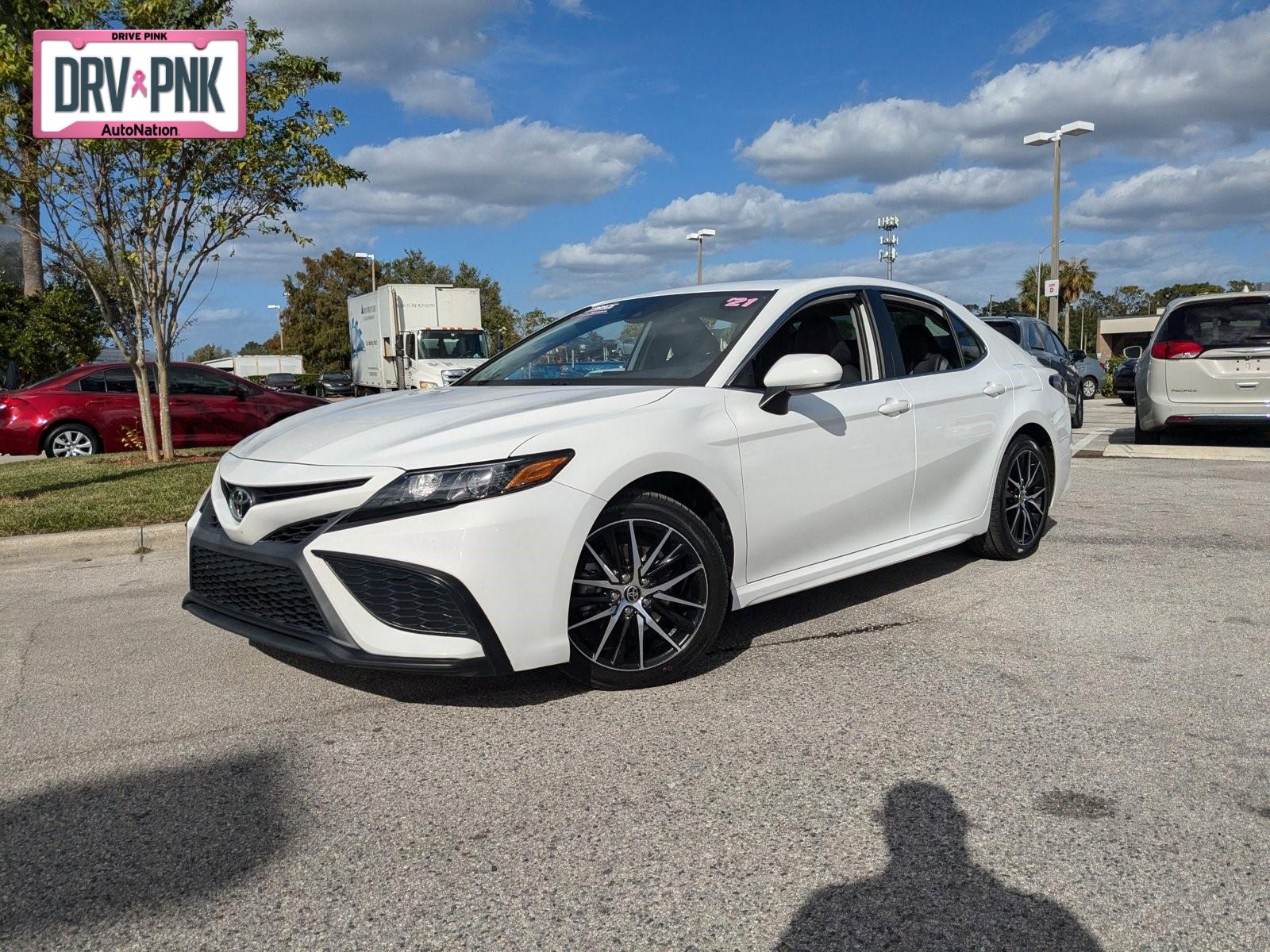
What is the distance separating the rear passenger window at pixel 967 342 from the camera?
19.1 ft

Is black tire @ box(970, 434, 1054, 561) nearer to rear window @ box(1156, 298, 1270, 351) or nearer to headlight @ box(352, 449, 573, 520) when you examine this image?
headlight @ box(352, 449, 573, 520)

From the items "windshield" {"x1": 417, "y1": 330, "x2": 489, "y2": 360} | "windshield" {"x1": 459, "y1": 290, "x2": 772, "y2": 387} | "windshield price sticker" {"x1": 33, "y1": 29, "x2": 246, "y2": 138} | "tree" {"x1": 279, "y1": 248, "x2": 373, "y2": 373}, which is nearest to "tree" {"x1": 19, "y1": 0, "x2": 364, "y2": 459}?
"windshield price sticker" {"x1": 33, "y1": 29, "x2": 246, "y2": 138}

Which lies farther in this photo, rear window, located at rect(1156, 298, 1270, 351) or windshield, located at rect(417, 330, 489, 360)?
windshield, located at rect(417, 330, 489, 360)

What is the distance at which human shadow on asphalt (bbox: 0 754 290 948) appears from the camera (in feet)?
8.31

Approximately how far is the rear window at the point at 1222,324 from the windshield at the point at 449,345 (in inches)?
720

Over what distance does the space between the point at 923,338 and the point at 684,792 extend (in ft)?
10.7

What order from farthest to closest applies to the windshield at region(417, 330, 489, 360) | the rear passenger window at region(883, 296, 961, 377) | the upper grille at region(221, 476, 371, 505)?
the windshield at region(417, 330, 489, 360)
the rear passenger window at region(883, 296, 961, 377)
the upper grille at region(221, 476, 371, 505)

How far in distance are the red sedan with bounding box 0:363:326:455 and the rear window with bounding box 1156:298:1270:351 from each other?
35.6ft

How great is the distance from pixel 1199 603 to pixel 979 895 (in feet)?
10.9

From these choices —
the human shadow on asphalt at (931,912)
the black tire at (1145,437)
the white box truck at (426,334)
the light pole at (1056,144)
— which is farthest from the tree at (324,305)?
the human shadow on asphalt at (931,912)

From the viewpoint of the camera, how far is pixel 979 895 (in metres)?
2.48

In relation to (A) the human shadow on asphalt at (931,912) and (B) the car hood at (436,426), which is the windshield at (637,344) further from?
(A) the human shadow on asphalt at (931,912)

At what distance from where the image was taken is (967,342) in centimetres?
590

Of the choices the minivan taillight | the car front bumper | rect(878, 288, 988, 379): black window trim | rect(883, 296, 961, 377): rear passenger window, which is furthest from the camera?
the minivan taillight
